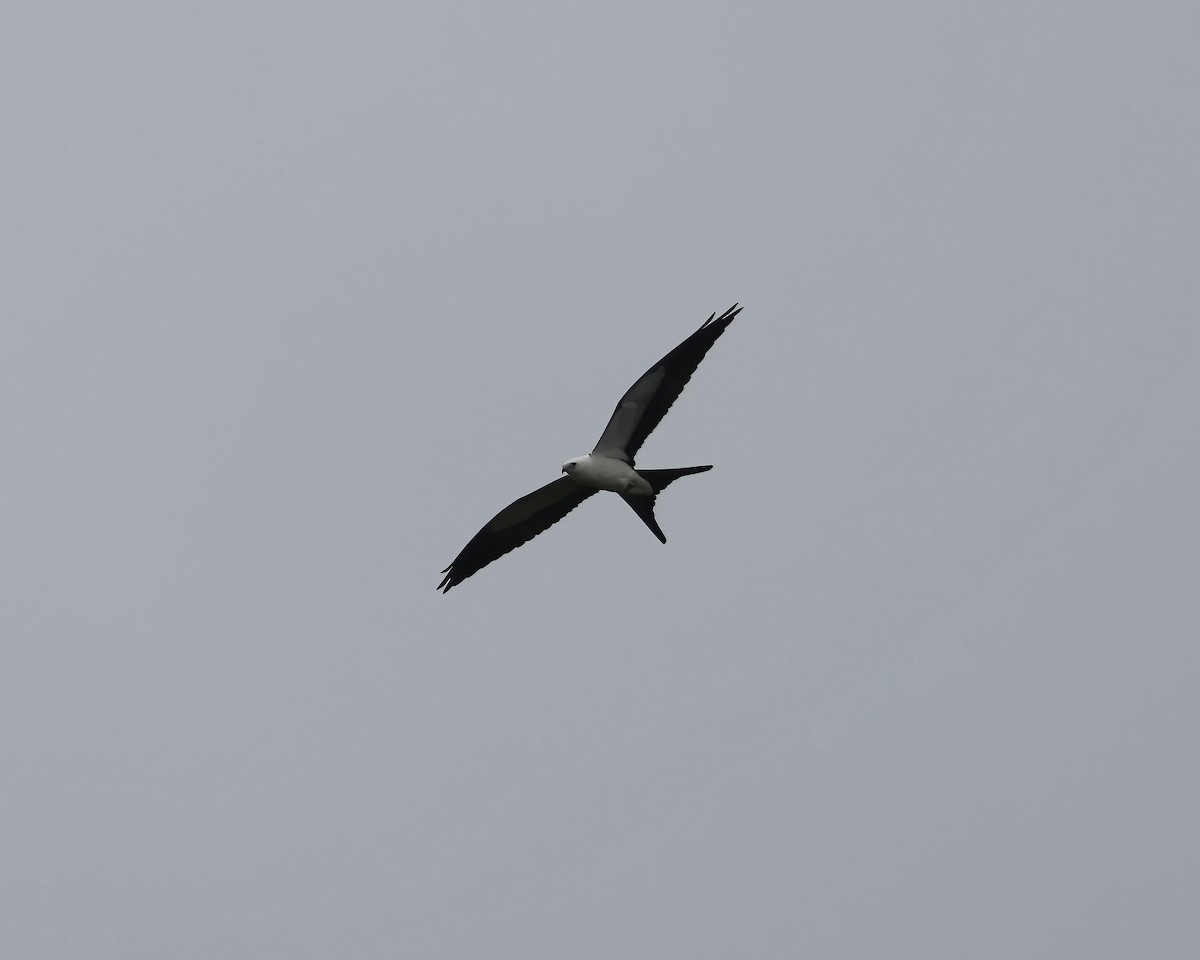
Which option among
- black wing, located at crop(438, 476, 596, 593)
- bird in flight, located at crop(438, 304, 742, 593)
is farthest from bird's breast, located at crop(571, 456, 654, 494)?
black wing, located at crop(438, 476, 596, 593)

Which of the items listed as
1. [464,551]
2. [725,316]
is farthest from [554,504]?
[725,316]

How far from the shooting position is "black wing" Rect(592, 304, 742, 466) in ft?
81.5

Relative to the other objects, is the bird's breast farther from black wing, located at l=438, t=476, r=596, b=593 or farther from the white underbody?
black wing, located at l=438, t=476, r=596, b=593

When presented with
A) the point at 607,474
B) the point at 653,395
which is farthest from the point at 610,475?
the point at 653,395

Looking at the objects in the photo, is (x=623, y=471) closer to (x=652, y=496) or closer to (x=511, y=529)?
(x=652, y=496)

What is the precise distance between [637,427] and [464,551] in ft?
11.7

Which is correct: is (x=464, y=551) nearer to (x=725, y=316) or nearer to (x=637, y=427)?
(x=637, y=427)

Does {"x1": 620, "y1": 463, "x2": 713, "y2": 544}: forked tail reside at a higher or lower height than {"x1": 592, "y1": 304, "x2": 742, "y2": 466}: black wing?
lower

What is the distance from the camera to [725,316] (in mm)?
24859

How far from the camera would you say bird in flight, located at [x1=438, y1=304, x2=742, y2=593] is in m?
24.9

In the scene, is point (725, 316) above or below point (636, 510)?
above

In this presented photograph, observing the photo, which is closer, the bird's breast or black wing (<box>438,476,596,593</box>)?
the bird's breast

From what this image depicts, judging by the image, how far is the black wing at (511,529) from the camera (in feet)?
87.7

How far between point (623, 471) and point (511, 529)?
260 cm
